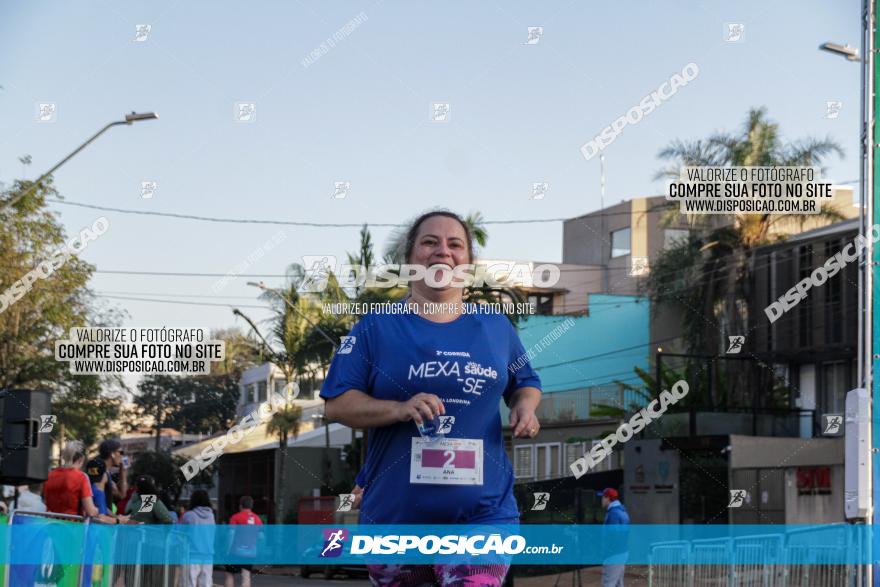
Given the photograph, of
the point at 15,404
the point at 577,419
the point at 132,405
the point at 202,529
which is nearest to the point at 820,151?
the point at 577,419

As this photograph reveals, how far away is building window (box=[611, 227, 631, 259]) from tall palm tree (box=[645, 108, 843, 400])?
8.32 m

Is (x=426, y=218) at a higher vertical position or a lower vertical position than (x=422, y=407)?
higher

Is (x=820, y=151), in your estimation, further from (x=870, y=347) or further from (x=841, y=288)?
(x=870, y=347)

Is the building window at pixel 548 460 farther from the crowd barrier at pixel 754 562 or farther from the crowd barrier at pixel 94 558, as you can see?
the crowd barrier at pixel 94 558

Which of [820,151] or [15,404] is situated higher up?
[820,151]

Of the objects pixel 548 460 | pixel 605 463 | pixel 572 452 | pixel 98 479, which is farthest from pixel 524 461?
pixel 98 479

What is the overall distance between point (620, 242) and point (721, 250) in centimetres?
1085

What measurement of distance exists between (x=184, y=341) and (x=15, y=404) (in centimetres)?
2123

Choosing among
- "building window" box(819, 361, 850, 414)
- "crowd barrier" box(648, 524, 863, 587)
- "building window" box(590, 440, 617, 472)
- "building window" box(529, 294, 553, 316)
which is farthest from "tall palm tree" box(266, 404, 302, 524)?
"crowd barrier" box(648, 524, 863, 587)

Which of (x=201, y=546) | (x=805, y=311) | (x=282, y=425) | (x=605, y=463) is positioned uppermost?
(x=805, y=311)

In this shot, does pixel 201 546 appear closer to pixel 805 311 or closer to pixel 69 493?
pixel 69 493

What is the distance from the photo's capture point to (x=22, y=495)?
1309 centimetres

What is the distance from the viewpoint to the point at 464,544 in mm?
3688

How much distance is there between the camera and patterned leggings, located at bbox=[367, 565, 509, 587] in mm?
3602
